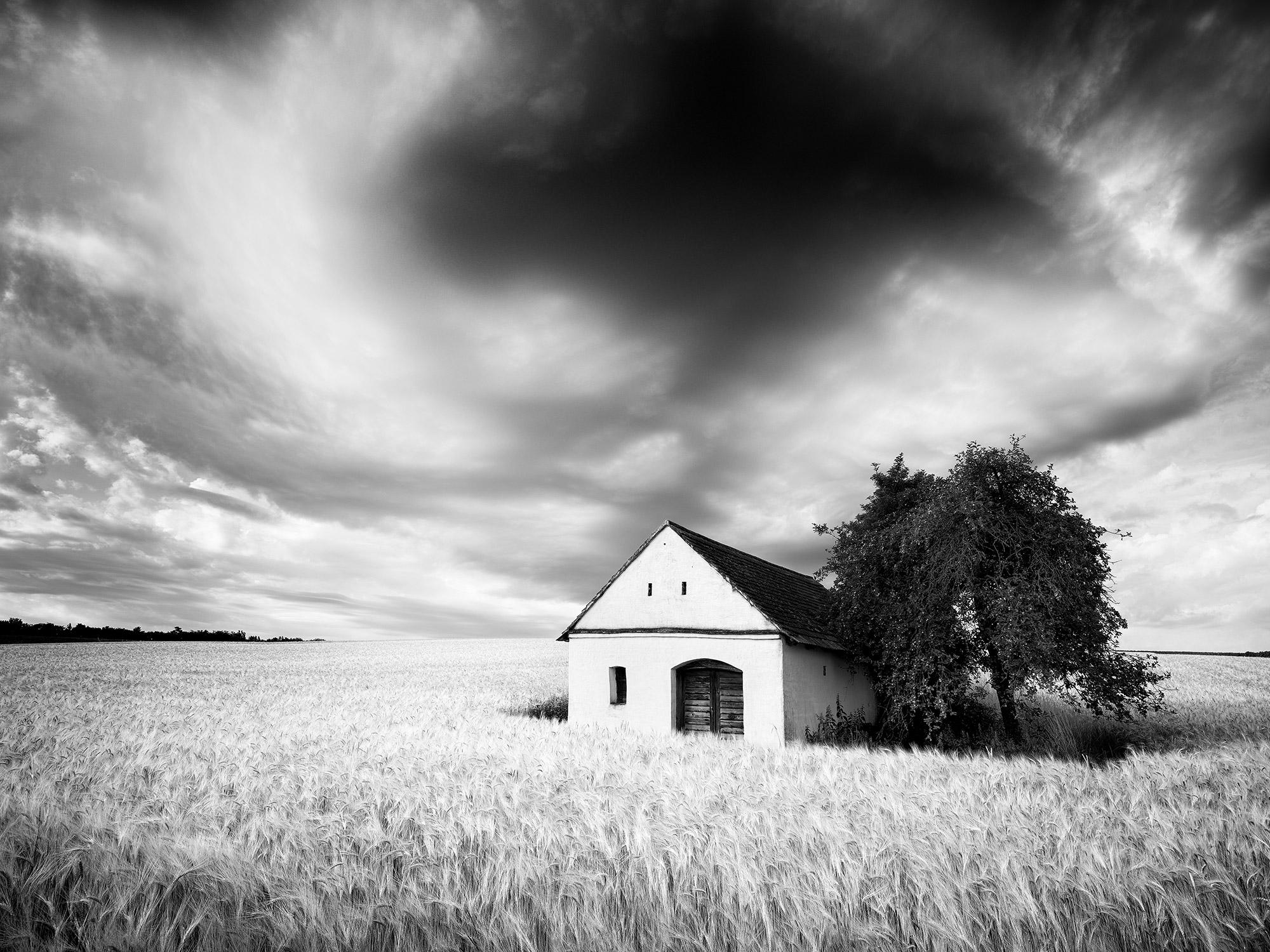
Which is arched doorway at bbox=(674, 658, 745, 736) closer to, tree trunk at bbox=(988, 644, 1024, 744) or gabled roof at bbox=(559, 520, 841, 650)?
gabled roof at bbox=(559, 520, 841, 650)

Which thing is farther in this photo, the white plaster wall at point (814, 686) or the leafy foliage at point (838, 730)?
the leafy foliage at point (838, 730)

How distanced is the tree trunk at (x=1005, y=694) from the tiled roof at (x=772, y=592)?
429 cm

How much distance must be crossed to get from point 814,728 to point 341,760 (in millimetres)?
13285

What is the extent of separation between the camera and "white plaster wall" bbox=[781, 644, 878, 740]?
60.5 feet

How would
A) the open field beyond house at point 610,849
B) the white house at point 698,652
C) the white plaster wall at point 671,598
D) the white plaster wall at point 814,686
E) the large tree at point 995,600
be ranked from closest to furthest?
the open field beyond house at point 610,849, the large tree at point 995,600, the white plaster wall at point 814,686, the white house at point 698,652, the white plaster wall at point 671,598

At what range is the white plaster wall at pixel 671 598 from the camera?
19453 mm

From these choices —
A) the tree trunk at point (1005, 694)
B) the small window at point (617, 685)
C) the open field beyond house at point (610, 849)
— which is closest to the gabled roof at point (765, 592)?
the small window at point (617, 685)

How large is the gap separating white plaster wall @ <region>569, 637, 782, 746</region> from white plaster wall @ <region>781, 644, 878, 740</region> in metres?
0.44

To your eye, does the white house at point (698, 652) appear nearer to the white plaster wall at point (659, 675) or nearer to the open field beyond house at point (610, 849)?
the white plaster wall at point (659, 675)

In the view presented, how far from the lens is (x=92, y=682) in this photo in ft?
94.0

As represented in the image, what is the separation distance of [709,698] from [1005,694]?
8103 millimetres

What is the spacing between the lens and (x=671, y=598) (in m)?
20.6

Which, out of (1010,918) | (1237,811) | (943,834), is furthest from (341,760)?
(1237,811)

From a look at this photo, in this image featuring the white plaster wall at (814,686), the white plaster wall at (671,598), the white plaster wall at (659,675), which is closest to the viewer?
the white plaster wall at (659,675)
